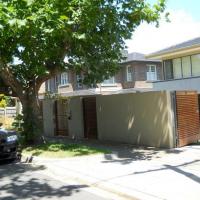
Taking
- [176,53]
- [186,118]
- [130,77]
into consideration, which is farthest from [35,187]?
[130,77]

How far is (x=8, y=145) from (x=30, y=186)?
3362mm

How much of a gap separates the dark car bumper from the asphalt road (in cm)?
119

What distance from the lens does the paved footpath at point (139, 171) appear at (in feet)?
26.0

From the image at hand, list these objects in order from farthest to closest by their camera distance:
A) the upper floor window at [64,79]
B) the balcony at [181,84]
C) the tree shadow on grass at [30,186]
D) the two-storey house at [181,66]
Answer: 1. the upper floor window at [64,79]
2. the two-storey house at [181,66]
3. the balcony at [181,84]
4. the tree shadow on grass at [30,186]

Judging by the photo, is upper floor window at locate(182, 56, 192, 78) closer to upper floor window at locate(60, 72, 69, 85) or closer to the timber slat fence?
the timber slat fence

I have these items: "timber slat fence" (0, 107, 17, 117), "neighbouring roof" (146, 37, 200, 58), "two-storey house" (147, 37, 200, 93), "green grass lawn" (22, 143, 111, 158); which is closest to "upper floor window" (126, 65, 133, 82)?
"two-storey house" (147, 37, 200, 93)

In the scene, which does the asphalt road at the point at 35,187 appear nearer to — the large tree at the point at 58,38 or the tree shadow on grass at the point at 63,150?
the tree shadow on grass at the point at 63,150

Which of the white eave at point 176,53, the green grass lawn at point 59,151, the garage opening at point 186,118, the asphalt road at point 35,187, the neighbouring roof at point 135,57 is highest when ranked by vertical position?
the neighbouring roof at point 135,57

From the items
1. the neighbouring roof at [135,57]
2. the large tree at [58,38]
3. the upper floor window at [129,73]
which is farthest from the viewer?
the upper floor window at [129,73]

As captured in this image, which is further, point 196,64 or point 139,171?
point 196,64

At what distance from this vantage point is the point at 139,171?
9.89 m

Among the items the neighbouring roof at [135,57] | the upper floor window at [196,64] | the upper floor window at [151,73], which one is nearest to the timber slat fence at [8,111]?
the neighbouring roof at [135,57]

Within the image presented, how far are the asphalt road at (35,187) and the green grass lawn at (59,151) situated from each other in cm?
181

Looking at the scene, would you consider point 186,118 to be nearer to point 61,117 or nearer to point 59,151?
point 59,151
